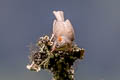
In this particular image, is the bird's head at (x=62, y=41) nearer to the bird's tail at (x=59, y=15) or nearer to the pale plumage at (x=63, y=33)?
the pale plumage at (x=63, y=33)

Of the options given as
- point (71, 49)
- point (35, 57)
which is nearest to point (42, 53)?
point (35, 57)

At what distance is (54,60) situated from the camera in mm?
7984

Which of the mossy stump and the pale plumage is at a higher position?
the pale plumage

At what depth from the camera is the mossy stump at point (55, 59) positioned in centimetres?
790

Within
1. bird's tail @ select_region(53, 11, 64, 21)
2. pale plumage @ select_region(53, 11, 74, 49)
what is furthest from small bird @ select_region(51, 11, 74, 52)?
bird's tail @ select_region(53, 11, 64, 21)

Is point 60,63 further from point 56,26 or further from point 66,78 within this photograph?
point 56,26

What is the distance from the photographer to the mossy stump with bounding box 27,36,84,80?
25.9 ft

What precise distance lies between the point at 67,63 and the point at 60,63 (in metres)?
0.18

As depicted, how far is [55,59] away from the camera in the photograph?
7.95 metres

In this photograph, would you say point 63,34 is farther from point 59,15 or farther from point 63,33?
point 59,15

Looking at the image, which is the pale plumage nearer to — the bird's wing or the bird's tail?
the bird's wing

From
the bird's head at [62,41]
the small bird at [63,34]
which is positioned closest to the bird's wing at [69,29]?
the small bird at [63,34]

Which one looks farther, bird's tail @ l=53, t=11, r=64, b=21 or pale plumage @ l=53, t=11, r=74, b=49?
bird's tail @ l=53, t=11, r=64, b=21

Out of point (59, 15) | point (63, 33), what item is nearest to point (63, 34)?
point (63, 33)
